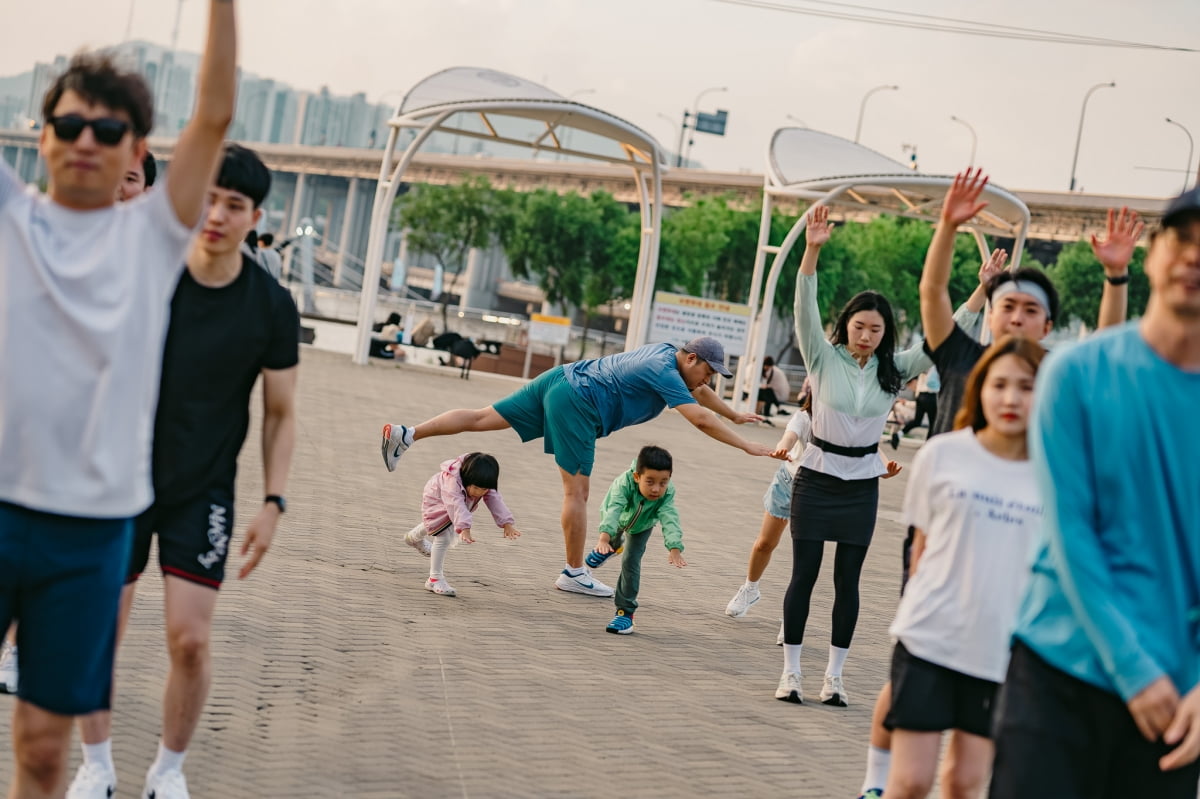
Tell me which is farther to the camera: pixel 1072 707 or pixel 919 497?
pixel 919 497

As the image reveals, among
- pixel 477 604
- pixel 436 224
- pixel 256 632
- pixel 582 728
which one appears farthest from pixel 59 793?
pixel 436 224

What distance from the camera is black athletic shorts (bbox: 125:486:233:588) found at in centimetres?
396

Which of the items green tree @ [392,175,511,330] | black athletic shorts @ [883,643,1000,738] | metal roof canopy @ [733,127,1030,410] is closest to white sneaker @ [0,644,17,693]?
black athletic shorts @ [883,643,1000,738]

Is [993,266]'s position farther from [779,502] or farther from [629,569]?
[629,569]

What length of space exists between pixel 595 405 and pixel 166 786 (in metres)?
4.66

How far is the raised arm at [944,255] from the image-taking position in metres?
4.49

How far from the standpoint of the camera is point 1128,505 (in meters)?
2.80

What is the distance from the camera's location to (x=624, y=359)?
8.55m

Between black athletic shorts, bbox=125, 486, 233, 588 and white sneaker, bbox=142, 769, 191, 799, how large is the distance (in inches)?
23.9

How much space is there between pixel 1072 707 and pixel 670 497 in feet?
17.1

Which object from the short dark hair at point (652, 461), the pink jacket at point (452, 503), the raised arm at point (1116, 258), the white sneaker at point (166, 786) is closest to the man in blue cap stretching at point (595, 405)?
the short dark hair at point (652, 461)

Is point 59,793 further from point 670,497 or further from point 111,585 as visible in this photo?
point 670,497

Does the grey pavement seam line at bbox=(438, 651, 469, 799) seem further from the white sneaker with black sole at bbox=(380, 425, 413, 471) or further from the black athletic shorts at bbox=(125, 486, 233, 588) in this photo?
the white sneaker with black sole at bbox=(380, 425, 413, 471)

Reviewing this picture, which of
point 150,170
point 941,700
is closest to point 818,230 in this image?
point 150,170
